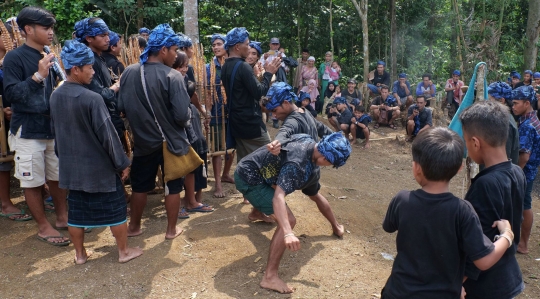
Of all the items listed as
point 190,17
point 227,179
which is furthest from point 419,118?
point 227,179

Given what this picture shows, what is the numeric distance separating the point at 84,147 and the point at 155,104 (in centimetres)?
75

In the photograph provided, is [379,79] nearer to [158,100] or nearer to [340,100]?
[340,100]

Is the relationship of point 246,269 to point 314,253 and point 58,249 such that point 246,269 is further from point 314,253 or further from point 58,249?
point 58,249

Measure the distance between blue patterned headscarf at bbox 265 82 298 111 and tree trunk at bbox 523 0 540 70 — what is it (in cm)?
1226

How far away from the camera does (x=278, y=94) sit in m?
4.43

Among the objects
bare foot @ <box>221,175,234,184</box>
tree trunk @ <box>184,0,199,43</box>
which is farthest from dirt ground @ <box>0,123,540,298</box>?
tree trunk @ <box>184,0,199,43</box>

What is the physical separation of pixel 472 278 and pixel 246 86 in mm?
3332

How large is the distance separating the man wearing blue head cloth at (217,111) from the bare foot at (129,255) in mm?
1771

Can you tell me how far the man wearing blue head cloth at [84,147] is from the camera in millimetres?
3738

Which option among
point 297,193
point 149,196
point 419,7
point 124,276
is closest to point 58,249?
point 124,276

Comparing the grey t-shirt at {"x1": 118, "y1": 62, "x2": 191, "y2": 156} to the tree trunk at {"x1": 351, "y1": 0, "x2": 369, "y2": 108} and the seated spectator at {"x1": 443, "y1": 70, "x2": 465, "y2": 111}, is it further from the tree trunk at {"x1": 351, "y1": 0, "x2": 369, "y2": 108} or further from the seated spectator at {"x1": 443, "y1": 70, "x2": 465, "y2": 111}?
the seated spectator at {"x1": 443, "y1": 70, "x2": 465, "y2": 111}

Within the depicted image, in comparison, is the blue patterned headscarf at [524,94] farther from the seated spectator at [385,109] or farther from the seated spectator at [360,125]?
the seated spectator at [385,109]

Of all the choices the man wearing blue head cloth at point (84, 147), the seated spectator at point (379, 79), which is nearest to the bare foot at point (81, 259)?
the man wearing blue head cloth at point (84, 147)

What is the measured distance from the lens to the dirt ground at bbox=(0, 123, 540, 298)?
393cm
